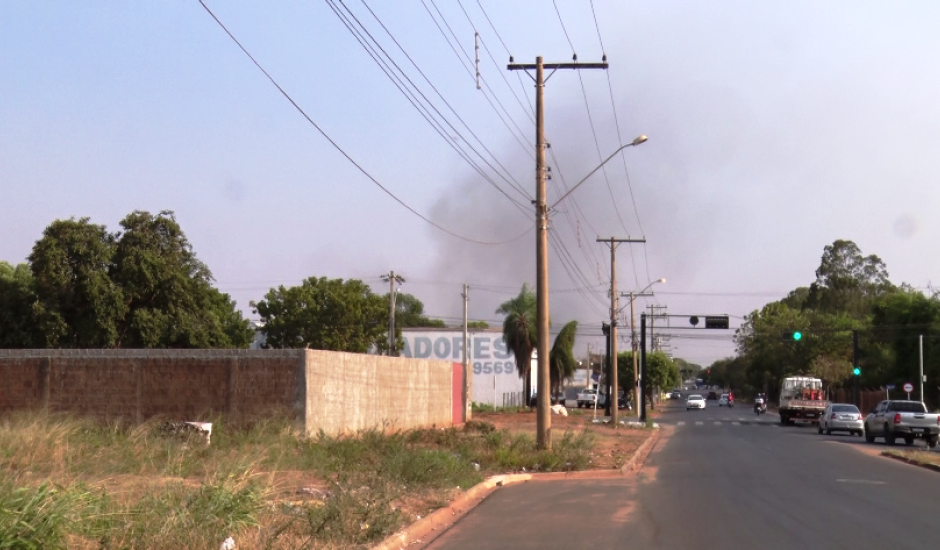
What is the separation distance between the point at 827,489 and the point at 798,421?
48.4 m

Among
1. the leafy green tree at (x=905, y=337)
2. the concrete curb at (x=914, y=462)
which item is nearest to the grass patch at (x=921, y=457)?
the concrete curb at (x=914, y=462)

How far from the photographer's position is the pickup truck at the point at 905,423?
1399 inches

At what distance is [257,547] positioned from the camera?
8930mm

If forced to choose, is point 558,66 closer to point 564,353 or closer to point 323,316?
point 323,316

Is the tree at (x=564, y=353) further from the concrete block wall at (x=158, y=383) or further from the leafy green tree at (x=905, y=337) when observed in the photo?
the concrete block wall at (x=158, y=383)

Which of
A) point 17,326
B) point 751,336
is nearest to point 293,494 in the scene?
point 17,326

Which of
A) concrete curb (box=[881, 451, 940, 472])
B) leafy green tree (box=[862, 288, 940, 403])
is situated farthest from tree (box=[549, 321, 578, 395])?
concrete curb (box=[881, 451, 940, 472])

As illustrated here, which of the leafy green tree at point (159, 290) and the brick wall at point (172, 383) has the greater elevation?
the leafy green tree at point (159, 290)

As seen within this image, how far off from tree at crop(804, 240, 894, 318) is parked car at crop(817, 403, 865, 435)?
199ft

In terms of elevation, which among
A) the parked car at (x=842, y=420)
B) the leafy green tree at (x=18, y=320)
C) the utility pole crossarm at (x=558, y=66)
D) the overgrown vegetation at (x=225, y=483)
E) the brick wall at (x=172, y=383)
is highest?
the utility pole crossarm at (x=558, y=66)

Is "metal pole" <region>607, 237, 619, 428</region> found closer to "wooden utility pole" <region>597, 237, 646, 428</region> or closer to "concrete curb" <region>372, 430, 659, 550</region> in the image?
"wooden utility pole" <region>597, 237, 646, 428</region>

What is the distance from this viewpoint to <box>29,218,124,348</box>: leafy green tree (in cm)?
4438

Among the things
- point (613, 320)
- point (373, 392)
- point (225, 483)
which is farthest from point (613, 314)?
Result: point (225, 483)

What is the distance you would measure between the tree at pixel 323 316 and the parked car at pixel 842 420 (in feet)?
94.8
